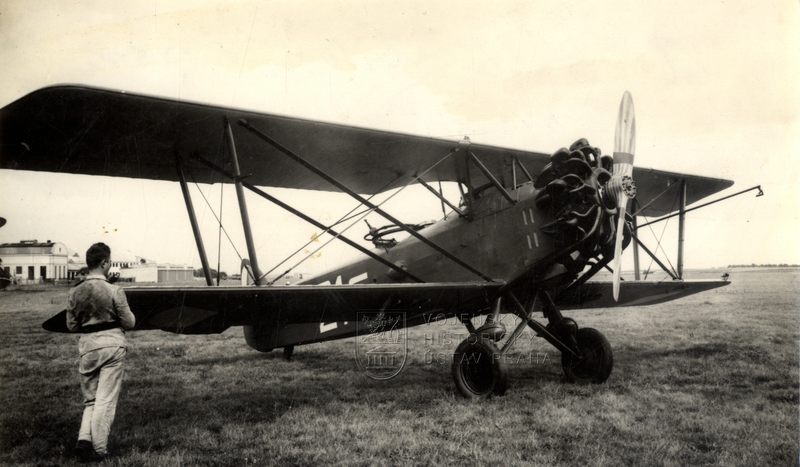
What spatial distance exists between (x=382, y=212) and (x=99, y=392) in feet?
9.82

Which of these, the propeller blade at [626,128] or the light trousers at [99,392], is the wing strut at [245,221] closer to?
the light trousers at [99,392]

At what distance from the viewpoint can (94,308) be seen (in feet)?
11.5

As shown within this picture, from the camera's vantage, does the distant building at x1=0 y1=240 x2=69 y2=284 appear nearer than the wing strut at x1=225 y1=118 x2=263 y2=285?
No

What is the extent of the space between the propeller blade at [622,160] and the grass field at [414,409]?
1.34m

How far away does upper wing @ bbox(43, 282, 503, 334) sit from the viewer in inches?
165

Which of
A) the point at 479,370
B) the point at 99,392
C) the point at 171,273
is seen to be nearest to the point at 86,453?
the point at 99,392

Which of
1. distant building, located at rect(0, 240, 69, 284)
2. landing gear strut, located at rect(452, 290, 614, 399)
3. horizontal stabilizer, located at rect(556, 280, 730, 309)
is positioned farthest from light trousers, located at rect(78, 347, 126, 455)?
horizontal stabilizer, located at rect(556, 280, 730, 309)

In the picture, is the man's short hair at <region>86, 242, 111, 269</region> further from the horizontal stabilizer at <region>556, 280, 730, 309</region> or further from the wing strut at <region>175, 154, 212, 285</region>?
the horizontal stabilizer at <region>556, 280, 730, 309</region>

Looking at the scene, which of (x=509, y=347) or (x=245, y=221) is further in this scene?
(x=509, y=347)

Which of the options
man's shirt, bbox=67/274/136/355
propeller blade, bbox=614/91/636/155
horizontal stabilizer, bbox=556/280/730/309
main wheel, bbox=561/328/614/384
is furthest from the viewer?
horizontal stabilizer, bbox=556/280/730/309

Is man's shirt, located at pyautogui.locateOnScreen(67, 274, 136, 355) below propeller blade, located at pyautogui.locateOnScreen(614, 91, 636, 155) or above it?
below

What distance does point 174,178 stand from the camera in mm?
6434

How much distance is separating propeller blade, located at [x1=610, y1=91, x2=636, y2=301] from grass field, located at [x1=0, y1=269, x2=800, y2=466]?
1342mm

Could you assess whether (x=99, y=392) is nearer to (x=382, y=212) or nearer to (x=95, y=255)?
(x=95, y=255)
